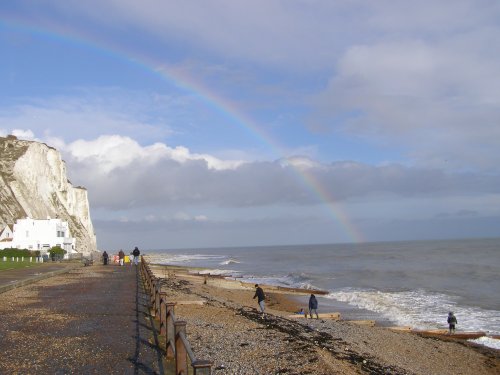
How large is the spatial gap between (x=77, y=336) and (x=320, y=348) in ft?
24.6

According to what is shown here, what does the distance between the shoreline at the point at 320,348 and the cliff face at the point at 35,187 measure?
73.6 metres

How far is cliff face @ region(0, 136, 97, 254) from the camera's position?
89.6 metres

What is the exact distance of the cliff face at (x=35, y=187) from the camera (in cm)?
8956

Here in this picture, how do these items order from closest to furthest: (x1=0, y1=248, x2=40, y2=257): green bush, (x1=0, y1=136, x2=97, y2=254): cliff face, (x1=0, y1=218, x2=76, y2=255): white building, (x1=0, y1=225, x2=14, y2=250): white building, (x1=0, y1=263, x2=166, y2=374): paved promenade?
1. (x1=0, y1=263, x2=166, y2=374): paved promenade
2. (x1=0, y1=248, x2=40, y2=257): green bush
3. (x1=0, y1=225, x2=14, y2=250): white building
4. (x1=0, y1=218, x2=76, y2=255): white building
5. (x1=0, y1=136, x2=97, y2=254): cliff face

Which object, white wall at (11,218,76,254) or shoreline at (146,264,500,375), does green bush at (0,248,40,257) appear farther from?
shoreline at (146,264,500,375)

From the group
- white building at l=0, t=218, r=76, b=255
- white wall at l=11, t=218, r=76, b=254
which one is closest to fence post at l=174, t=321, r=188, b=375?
white building at l=0, t=218, r=76, b=255

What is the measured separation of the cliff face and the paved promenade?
7186 centimetres

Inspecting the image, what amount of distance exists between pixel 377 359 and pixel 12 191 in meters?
88.8

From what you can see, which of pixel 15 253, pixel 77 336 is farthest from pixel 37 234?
pixel 77 336

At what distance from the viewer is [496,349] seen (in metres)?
21.7

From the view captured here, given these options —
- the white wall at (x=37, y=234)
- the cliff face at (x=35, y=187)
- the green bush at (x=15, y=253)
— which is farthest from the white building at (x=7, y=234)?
the green bush at (x=15, y=253)

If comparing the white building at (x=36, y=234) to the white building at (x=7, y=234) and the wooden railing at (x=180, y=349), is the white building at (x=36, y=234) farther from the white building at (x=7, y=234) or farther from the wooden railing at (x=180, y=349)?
the wooden railing at (x=180, y=349)

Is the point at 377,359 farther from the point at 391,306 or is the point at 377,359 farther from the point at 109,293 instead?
the point at 391,306

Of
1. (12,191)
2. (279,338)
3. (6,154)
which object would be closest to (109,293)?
(279,338)
